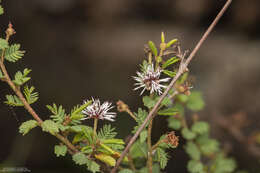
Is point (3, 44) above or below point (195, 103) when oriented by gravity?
above

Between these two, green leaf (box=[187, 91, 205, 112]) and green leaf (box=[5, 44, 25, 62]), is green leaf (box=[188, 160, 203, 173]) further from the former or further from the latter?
green leaf (box=[5, 44, 25, 62])

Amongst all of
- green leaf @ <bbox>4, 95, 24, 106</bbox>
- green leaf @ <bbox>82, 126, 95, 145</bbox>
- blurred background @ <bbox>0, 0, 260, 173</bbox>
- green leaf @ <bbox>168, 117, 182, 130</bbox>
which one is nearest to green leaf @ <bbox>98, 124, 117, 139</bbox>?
green leaf @ <bbox>82, 126, 95, 145</bbox>

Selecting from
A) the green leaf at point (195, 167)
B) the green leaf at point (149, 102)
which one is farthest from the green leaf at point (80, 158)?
the green leaf at point (195, 167)

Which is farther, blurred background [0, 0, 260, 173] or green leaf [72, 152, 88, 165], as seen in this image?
blurred background [0, 0, 260, 173]

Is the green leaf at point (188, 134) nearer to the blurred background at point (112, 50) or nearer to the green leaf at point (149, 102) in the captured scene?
the green leaf at point (149, 102)

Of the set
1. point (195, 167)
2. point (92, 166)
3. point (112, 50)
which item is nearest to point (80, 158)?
point (92, 166)

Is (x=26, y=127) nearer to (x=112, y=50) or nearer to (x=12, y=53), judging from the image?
(x=12, y=53)
